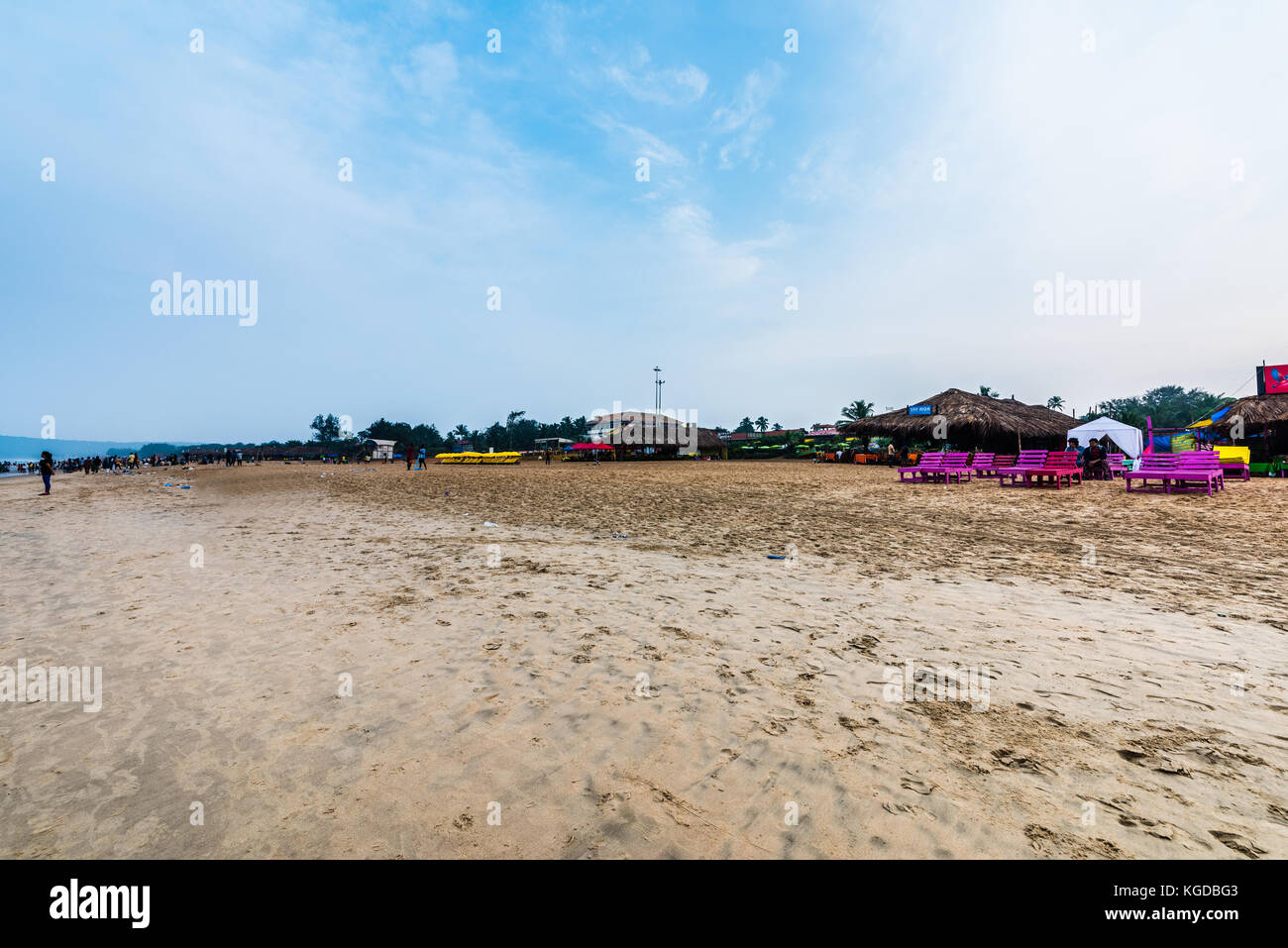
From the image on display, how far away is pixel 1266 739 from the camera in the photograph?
8.81ft

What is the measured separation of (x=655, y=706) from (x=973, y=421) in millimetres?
26835

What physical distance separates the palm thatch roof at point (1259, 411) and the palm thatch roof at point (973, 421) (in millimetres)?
5406

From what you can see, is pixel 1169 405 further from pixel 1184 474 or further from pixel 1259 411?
pixel 1184 474

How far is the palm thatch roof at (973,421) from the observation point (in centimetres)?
2481

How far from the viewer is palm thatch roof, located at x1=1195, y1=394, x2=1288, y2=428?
21047 millimetres

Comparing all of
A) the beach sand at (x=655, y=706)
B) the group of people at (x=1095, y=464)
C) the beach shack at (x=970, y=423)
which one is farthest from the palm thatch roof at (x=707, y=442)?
the beach sand at (x=655, y=706)

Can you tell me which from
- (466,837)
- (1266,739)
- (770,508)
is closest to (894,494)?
(770,508)

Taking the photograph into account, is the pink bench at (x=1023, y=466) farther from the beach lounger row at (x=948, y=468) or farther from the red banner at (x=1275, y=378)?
the red banner at (x=1275, y=378)

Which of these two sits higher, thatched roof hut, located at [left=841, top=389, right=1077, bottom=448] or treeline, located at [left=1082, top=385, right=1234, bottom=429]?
treeline, located at [left=1082, top=385, right=1234, bottom=429]

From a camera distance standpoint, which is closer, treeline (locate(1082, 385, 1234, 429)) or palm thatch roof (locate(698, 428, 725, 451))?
palm thatch roof (locate(698, 428, 725, 451))

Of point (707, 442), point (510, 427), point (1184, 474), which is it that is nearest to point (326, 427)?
point (510, 427)

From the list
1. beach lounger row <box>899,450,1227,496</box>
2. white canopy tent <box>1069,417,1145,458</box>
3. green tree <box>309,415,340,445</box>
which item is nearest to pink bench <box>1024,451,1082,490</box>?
beach lounger row <box>899,450,1227,496</box>

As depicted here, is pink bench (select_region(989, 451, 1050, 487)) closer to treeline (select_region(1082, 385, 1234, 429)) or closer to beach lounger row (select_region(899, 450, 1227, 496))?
beach lounger row (select_region(899, 450, 1227, 496))
